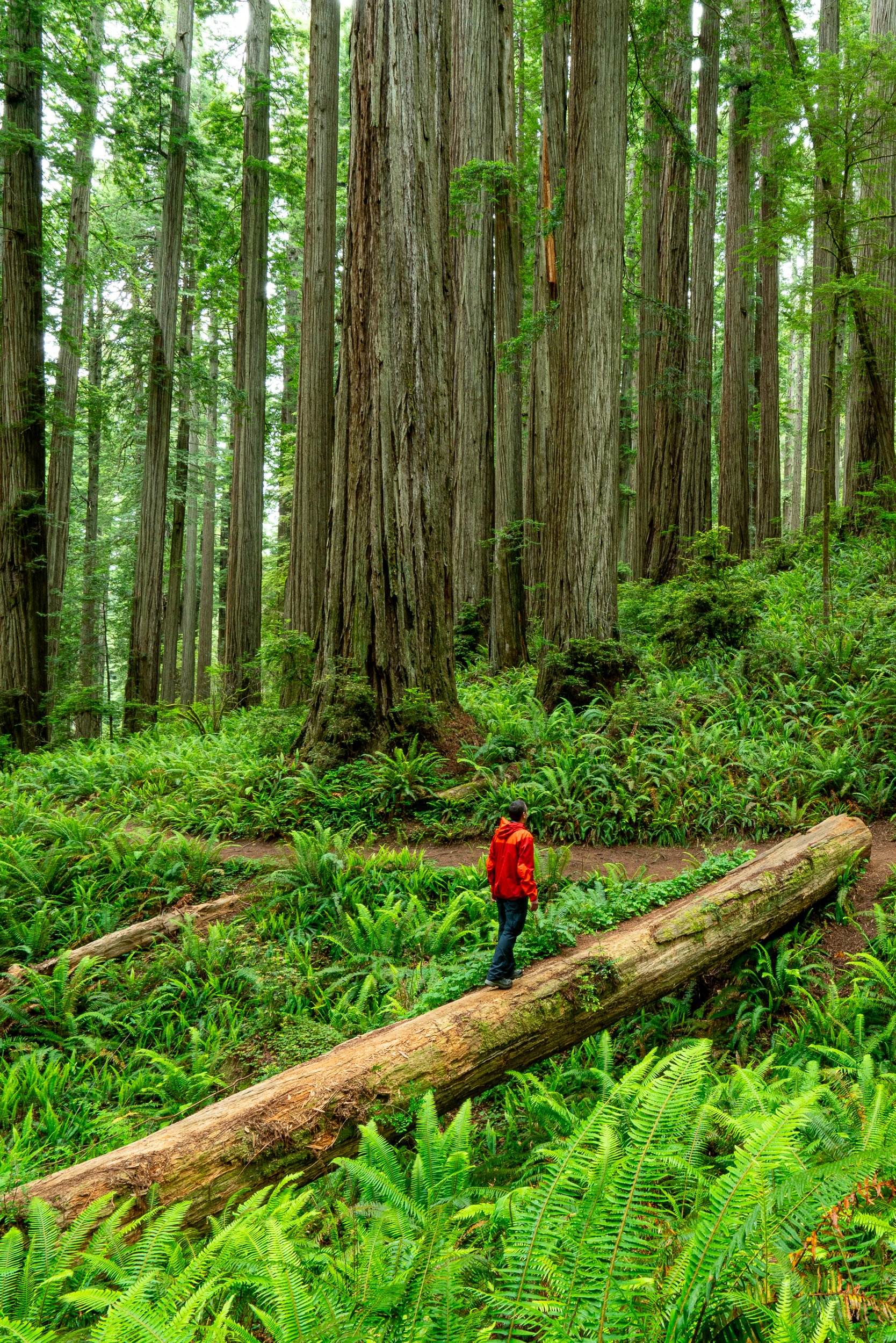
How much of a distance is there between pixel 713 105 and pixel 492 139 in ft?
18.0

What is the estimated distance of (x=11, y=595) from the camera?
1149cm

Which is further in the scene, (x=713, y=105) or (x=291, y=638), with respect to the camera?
(x=713, y=105)

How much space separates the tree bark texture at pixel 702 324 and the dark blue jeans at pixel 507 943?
11248 millimetres

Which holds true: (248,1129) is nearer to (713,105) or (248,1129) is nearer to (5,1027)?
(5,1027)

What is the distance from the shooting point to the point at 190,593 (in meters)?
25.1

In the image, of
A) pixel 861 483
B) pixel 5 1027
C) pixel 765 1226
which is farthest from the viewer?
pixel 861 483

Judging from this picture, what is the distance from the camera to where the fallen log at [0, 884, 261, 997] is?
209 inches

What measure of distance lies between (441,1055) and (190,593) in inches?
934

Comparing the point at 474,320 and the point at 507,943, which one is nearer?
the point at 507,943

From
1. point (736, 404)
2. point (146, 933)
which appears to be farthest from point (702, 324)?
point (146, 933)

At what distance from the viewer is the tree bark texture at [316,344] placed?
440 inches

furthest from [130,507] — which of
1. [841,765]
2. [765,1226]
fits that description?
[765,1226]

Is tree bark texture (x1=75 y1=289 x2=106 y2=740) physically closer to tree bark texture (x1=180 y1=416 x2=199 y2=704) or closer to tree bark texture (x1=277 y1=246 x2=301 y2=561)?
tree bark texture (x1=180 y1=416 x2=199 y2=704)

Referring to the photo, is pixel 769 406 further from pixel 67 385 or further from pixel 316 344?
pixel 67 385
